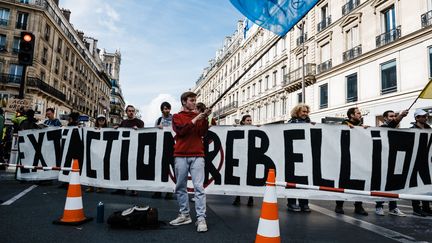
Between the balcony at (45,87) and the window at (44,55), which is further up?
the window at (44,55)

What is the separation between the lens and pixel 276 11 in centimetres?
442

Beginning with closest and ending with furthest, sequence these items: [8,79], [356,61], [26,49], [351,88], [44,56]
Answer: [26,49]
[356,61]
[351,88]
[8,79]
[44,56]

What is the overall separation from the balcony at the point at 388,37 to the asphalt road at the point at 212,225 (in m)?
15.3

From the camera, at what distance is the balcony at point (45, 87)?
111 feet

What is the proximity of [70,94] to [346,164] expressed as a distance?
157 feet

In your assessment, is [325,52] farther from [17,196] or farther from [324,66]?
[17,196]

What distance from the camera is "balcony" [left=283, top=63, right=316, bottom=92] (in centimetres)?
2664

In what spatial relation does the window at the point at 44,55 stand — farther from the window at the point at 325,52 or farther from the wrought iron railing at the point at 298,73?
the window at the point at 325,52

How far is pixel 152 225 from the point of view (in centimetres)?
394

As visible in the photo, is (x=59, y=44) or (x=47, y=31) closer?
(x=47, y=31)

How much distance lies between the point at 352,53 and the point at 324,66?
3.30 metres

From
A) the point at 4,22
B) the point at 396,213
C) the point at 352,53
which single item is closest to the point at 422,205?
the point at 396,213

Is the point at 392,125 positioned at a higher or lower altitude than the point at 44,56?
lower

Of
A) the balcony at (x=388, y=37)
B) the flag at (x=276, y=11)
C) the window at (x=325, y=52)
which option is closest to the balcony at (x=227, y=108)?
the window at (x=325, y=52)
